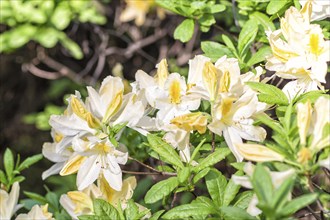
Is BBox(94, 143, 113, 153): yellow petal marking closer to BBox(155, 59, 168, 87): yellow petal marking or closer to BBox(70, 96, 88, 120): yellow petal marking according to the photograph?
BBox(70, 96, 88, 120): yellow petal marking

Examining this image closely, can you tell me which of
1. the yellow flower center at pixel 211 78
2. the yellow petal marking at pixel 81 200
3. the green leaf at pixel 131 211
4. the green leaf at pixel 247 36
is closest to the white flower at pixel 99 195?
the yellow petal marking at pixel 81 200

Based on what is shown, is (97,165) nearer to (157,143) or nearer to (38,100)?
(157,143)

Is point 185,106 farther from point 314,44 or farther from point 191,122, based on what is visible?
point 314,44

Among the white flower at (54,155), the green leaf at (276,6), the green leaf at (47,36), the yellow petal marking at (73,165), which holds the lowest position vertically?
the green leaf at (47,36)

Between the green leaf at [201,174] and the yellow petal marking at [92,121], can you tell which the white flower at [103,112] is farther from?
the green leaf at [201,174]

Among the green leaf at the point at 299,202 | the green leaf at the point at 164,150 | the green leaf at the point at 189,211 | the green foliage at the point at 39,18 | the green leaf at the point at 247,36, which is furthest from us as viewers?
the green foliage at the point at 39,18

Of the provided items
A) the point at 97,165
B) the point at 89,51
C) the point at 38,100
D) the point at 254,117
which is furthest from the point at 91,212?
the point at 38,100

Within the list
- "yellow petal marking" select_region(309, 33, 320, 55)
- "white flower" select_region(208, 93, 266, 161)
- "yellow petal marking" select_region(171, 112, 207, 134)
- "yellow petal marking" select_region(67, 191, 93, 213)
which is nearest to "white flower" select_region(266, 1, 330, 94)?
"yellow petal marking" select_region(309, 33, 320, 55)
